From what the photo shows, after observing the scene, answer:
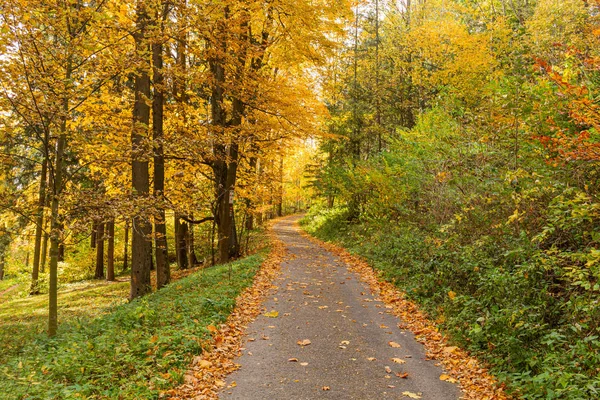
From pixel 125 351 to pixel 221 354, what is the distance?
137cm

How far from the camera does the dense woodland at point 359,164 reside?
17.6 ft

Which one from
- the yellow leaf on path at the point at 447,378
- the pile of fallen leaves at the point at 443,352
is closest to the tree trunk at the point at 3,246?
the pile of fallen leaves at the point at 443,352

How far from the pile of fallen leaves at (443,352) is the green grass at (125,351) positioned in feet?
11.4

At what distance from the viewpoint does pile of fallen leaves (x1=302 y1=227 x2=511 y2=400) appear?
4.86 metres

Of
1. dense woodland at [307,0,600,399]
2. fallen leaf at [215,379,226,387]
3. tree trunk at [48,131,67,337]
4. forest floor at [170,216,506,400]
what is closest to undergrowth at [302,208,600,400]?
dense woodland at [307,0,600,399]

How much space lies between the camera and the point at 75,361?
5.30 meters

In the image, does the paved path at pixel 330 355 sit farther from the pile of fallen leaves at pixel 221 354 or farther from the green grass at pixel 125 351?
the green grass at pixel 125 351

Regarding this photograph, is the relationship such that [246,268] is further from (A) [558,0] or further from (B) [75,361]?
(A) [558,0]

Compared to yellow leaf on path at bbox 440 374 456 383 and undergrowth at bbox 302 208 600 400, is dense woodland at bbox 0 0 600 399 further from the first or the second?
yellow leaf on path at bbox 440 374 456 383

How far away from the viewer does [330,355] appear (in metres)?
5.94

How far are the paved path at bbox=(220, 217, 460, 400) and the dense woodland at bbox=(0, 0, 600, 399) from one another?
0.95 m

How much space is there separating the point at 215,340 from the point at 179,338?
59 cm

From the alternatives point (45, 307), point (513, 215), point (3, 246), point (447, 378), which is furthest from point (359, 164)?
point (3, 246)

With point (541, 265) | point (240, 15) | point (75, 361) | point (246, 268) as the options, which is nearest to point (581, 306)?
point (541, 265)
